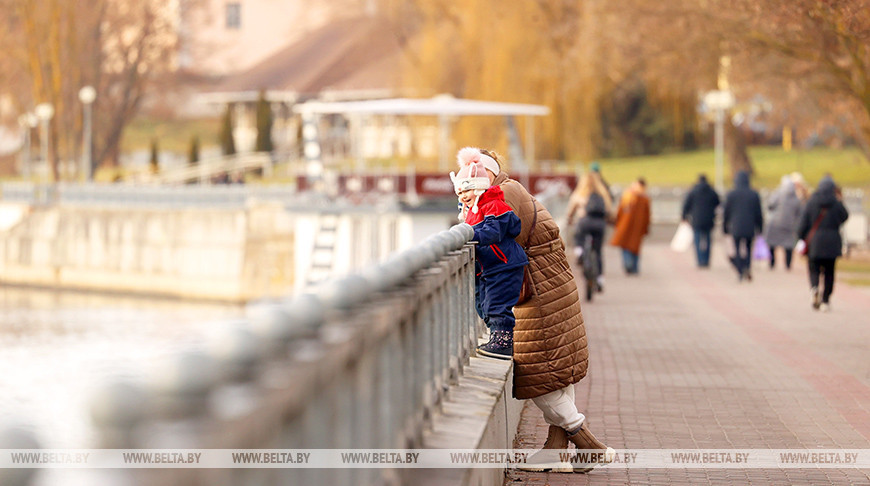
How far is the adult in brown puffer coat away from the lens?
6.54 metres

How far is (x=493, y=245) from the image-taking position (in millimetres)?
6586

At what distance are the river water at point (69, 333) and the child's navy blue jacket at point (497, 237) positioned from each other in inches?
499

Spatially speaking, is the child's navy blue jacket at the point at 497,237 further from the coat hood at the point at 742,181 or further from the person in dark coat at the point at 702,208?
the person in dark coat at the point at 702,208

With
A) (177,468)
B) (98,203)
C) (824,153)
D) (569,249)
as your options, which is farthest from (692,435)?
(824,153)

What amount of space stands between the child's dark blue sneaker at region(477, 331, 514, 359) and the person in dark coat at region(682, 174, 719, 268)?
1833cm

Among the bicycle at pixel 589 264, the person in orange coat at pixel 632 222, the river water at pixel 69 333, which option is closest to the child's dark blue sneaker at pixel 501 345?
the bicycle at pixel 589 264

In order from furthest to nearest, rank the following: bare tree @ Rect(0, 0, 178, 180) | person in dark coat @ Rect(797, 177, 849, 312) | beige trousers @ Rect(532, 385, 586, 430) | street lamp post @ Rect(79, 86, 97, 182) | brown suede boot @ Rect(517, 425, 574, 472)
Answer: bare tree @ Rect(0, 0, 178, 180) < street lamp post @ Rect(79, 86, 97, 182) < person in dark coat @ Rect(797, 177, 849, 312) < brown suede boot @ Rect(517, 425, 574, 472) < beige trousers @ Rect(532, 385, 586, 430)

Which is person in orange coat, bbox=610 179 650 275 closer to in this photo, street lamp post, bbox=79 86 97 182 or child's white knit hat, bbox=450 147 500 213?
child's white knit hat, bbox=450 147 500 213

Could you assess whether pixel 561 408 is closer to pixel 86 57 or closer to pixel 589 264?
pixel 589 264

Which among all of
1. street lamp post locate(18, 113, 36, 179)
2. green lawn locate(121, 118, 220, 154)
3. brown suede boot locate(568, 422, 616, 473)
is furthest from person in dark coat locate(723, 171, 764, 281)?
green lawn locate(121, 118, 220, 154)

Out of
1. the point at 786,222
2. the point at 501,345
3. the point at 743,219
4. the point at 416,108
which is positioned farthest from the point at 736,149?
the point at 501,345

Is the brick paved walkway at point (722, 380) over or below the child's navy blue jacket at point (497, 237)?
below

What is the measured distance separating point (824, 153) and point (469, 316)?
60367 mm

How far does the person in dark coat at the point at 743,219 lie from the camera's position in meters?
22.1
